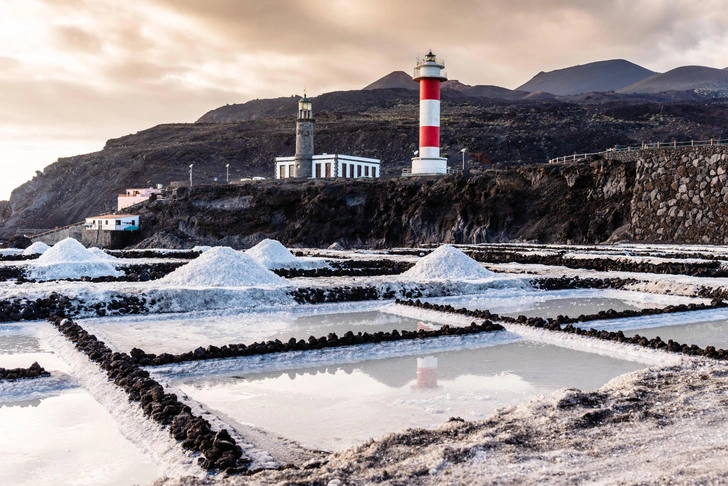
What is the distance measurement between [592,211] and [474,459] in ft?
130

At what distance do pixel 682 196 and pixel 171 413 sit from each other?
35436 millimetres

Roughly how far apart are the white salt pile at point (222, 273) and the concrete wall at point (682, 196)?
26676 mm

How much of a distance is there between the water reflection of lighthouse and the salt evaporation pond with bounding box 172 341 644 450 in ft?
0.04

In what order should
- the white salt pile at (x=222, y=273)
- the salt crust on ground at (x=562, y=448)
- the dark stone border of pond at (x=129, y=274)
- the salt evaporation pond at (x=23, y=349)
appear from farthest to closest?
the dark stone border of pond at (x=129, y=274)
the white salt pile at (x=222, y=273)
the salt evaporation pond at (x=23, y=349)
the salt crust on ground at (x=562, y=448)

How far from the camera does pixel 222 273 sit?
52.4 feet

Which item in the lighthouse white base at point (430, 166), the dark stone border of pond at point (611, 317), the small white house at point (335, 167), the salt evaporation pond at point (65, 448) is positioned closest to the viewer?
the salt evaporation pond at point (65, 448)

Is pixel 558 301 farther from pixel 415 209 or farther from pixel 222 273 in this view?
pixel 415 209

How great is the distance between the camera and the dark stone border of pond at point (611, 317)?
890 cm

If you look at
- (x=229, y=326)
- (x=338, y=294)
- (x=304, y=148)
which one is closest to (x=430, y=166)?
(x=304, y=148)

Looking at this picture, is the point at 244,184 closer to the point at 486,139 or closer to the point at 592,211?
the point at 592,211

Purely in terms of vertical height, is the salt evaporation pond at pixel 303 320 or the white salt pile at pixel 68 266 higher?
the white salt pile at pixel 68 266

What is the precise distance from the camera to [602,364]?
8.82 metres

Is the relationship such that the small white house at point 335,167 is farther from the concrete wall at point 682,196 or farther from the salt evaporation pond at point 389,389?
the salt evaporation pond at point 389,389

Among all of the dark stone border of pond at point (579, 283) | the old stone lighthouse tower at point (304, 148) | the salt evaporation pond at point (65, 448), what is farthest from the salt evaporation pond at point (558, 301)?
the old stone lighthouse tower at point (304, 148)
